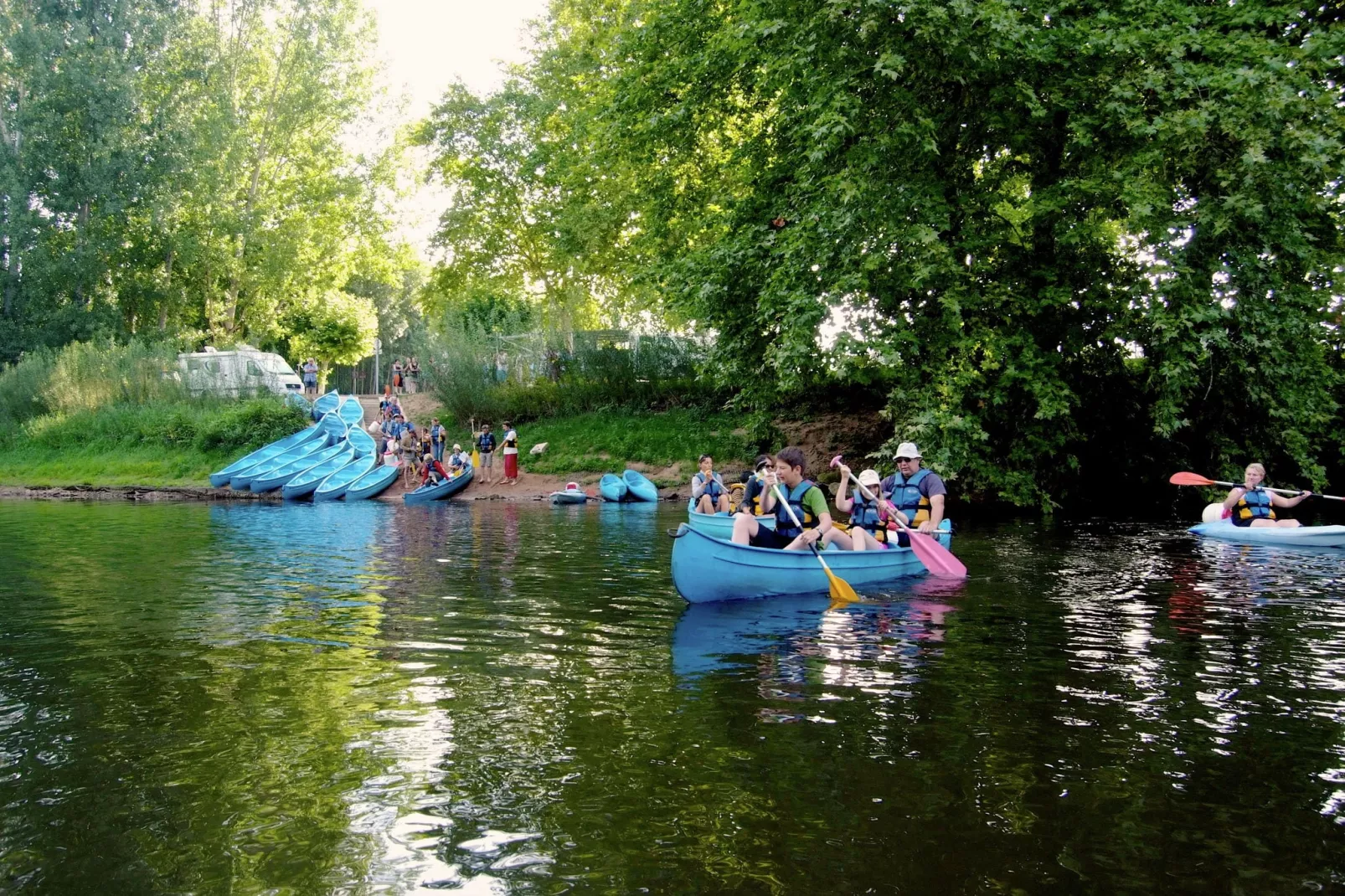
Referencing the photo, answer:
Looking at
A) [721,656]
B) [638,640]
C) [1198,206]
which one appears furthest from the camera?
[1198,206]

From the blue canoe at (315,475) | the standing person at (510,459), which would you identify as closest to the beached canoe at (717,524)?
the standing person at (510,459)

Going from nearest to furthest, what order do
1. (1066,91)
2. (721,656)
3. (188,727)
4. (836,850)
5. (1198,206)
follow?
(836,850) < (188,727) < (721,656) < (1198,206) < (1066,91)

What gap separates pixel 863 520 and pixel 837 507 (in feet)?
1.79

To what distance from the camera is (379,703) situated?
21.9ft

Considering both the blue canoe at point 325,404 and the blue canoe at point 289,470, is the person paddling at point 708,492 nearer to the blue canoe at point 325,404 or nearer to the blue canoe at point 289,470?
the blue canoe at point 289,470

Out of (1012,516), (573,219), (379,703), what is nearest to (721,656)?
(379,703)

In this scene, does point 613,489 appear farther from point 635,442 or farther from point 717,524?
point 717,524

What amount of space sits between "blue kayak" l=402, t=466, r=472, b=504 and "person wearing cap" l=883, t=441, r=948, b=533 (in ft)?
52.3

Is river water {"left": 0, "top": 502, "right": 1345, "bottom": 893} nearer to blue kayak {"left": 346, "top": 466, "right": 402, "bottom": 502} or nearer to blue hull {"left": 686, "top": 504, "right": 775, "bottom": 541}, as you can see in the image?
blue hull {"left": 686, "top": 504, "right": 775, "bottom": 541}

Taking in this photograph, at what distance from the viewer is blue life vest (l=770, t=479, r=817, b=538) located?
11.0m

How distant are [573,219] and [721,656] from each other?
78.8 ft

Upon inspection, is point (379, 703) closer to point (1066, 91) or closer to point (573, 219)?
point (1066, 91)

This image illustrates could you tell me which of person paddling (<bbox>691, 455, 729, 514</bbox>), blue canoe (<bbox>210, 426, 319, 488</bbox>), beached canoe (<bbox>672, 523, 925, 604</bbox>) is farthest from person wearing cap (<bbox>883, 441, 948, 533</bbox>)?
blue canoe (<bbox>210, 426, 319, 488</bbox>)

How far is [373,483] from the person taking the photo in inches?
1113
